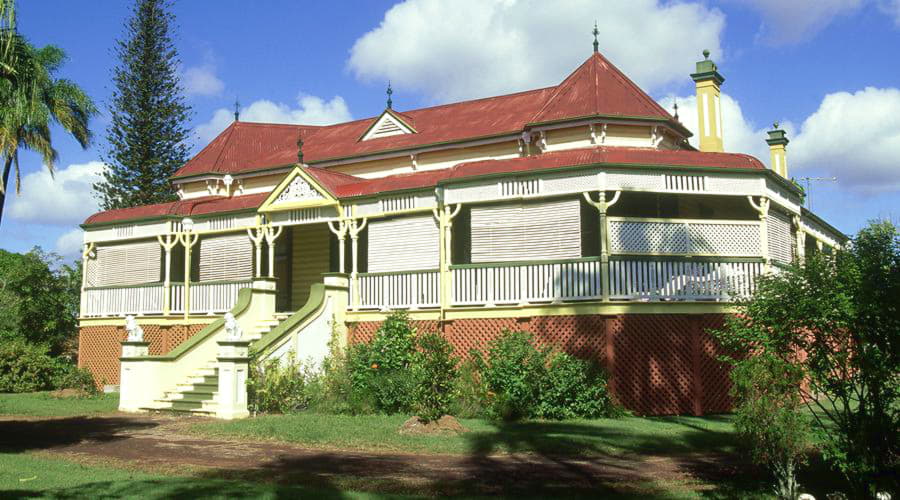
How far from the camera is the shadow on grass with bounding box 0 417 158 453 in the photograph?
561 inches

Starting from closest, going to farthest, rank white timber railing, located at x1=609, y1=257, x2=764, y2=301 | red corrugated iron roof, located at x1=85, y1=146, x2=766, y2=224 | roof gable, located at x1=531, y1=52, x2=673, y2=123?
white timber railing, located at x1=609, y1=257, x2=764, y2=301
red corrugated iron roof, located at x1=85, y1=146, x2=766, y2=224
roof gable, located at x1=531, y1=52, x2=673, y2=123

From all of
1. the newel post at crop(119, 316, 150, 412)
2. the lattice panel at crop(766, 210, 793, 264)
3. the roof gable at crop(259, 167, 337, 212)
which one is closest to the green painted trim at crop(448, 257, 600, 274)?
the lattice panel at crop(766, 210, 793, 264)

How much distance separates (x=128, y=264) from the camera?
26.3m

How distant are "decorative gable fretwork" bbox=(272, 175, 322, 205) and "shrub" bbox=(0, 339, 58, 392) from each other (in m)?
8.85

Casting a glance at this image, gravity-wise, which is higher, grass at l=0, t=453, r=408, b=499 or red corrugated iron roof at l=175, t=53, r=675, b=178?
red corrugated iron roof at l=175, t=53, r=675, b=178

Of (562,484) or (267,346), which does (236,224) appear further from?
(562,484)

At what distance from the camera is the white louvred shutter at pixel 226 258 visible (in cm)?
2434

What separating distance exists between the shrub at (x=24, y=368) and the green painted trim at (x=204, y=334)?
644 centimetres

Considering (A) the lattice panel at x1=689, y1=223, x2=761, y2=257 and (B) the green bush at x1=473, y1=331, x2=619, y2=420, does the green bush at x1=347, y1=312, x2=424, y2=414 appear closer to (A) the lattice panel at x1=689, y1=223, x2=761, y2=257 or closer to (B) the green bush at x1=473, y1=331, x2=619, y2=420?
(B) the green bush at x1=473, y1=331, x2=619, y2=420

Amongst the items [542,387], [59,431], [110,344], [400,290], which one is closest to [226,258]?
[110,344]

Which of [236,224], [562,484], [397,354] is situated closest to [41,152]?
[236,224]

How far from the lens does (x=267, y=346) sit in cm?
1905

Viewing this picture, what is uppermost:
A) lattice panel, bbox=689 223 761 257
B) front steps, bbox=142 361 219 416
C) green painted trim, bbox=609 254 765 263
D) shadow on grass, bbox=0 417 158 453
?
lattice panel, bbox=689 223 761 257

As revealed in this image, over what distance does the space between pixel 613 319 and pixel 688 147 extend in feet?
29.5
